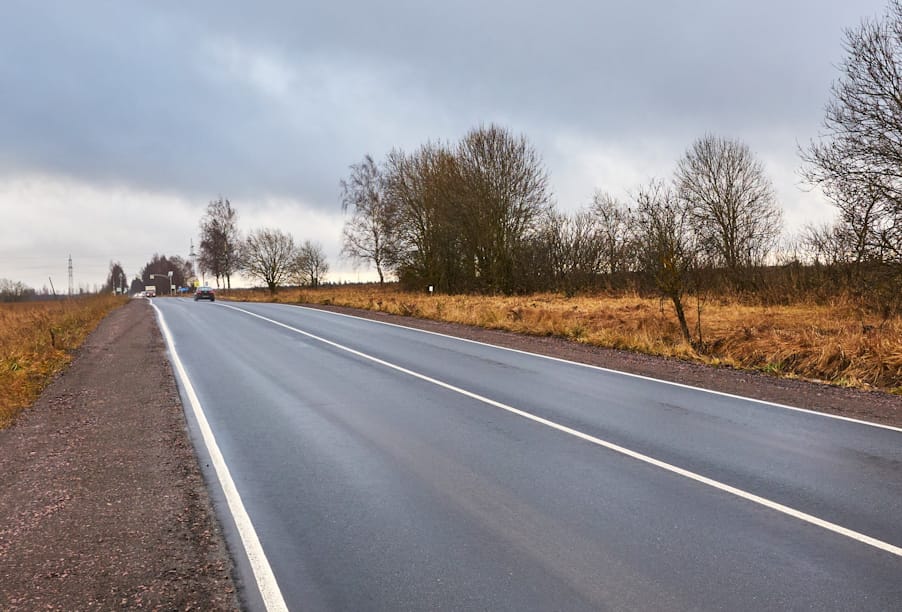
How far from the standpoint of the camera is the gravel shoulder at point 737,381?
872cm

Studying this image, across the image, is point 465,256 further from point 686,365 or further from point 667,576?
point 667,576

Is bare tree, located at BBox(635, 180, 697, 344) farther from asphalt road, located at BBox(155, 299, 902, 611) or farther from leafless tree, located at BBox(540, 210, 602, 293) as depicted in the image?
leafless tree, located at BBox(540, 210, 602, 293)

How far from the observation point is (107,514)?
4.98m

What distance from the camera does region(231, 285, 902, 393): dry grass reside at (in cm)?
1117

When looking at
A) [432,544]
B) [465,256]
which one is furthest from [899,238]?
[465,256]

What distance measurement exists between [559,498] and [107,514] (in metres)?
3.52

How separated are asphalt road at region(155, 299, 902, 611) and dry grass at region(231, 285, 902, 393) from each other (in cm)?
324

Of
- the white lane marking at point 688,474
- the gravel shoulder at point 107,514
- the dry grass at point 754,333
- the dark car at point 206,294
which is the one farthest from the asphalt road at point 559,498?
the dark car at point 206,294

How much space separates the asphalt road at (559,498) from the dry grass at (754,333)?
10.6 feet

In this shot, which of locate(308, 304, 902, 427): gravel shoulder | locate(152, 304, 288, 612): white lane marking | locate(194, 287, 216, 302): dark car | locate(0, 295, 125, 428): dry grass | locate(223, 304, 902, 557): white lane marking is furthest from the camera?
locate(194, 287, 216, 302): dark car

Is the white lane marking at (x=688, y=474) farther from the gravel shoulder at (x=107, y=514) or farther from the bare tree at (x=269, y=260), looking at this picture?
the bare tree at (x=269, y=260)

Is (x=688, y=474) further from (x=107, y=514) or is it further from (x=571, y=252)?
(x=571, y=252)

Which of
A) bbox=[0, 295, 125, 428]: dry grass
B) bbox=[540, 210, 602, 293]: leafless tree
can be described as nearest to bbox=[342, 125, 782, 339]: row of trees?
bbox=[540, 210, 602, 293]: leafless tree

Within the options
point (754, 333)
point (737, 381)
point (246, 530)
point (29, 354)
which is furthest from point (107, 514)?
point (754, 333)
